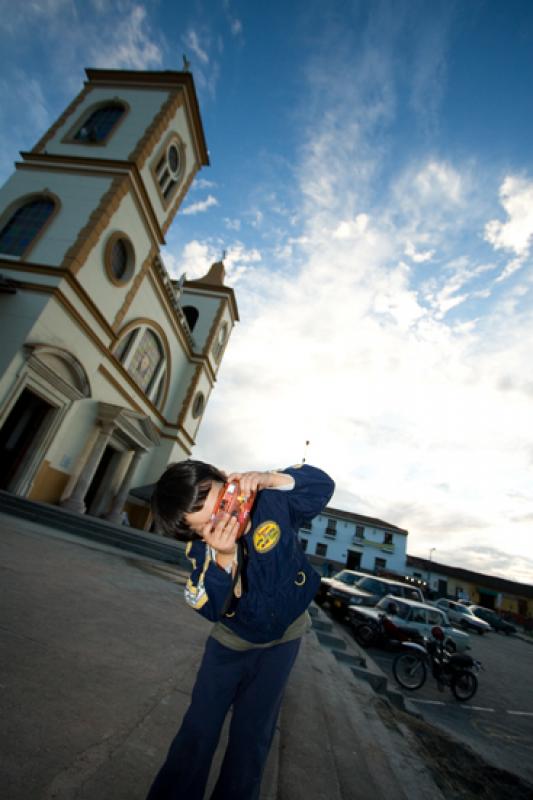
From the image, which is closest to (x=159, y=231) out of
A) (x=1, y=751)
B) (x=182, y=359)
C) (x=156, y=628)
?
(x=182, y=359)

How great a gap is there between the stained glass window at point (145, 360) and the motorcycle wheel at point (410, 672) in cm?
1461

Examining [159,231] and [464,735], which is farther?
[159,231]

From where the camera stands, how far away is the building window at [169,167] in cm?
1595

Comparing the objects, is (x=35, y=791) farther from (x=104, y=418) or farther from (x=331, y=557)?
(x=331, y=557)

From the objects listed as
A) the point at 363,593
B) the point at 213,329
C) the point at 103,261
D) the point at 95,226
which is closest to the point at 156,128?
the point at 95,226

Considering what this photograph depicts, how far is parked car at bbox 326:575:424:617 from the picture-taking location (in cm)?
1157

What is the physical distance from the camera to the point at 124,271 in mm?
14531

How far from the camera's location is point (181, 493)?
1.61 metres

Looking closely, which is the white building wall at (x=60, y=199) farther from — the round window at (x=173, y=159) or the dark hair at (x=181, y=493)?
the dark hair at (x=181, y=493)

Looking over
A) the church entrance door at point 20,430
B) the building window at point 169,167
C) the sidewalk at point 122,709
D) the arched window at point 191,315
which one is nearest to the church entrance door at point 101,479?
the church entrance door at point 20,430

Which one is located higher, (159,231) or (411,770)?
(159,231)

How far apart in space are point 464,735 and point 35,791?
610 cm

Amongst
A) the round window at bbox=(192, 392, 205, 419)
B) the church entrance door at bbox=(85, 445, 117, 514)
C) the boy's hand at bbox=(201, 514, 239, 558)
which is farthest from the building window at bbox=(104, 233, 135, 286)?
the boy's hand at bbox=(201, 514, 239, 558)

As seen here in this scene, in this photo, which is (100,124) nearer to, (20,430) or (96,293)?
(96,293)
